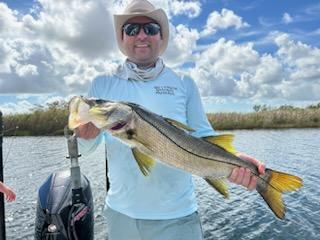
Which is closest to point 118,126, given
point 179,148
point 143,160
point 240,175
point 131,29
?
point 143,160

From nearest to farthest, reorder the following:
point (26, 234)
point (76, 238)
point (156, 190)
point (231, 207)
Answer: point (156, 190) → point (76, 238) → point (26, 234) → point (231, 207)

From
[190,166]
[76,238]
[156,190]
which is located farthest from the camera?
[76,238]

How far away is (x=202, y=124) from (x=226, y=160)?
1.69 feet

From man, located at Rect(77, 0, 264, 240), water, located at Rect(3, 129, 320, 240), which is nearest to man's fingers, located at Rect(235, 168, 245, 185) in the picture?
man, located at Rect(77, 0, 264, 240)

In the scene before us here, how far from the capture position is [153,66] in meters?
3.45

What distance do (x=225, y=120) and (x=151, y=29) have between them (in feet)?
121

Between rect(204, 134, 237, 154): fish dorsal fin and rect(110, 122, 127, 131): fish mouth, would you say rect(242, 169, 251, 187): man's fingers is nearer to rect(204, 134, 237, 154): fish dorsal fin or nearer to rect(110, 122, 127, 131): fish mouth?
Answer: rect(204, 134, 237, 154): fish dorsal fin

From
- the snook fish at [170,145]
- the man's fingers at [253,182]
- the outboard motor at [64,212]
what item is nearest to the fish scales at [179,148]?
the snook fish at [170,145]

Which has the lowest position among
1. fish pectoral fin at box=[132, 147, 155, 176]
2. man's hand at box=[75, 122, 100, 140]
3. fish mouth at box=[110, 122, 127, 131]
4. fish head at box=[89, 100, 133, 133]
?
fish pectoral fin at box=[132, 147, 155, 176]

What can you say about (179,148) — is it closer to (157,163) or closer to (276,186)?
(157,163)

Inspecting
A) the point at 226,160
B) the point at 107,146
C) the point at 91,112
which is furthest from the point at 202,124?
the point at 91,112

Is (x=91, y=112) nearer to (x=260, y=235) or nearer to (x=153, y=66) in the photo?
(x=153, y=66)

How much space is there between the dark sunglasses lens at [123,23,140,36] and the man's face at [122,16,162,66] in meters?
0.02

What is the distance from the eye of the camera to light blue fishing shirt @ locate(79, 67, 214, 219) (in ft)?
10.3
